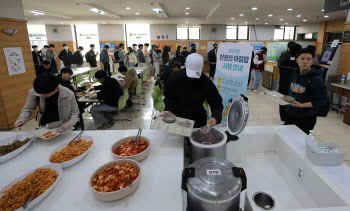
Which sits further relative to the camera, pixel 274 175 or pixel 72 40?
pixel 72 40

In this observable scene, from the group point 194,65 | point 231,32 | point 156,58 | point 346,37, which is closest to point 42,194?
point 194,65

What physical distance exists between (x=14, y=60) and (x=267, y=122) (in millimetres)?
5759

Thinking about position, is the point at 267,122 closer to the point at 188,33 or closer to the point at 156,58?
the point at 156,58

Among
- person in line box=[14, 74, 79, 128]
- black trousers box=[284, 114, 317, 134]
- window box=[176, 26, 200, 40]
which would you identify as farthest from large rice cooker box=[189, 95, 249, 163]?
window box=[176, 26, 200, 40]

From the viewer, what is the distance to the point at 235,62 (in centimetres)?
267

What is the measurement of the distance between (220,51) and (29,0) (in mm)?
6716

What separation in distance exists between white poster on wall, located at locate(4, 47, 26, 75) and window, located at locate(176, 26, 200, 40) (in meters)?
9.52

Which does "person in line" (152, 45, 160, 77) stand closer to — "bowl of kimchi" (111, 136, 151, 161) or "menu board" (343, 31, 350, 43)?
"menu board" (343, 31, 350, 43)

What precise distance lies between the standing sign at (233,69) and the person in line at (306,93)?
554mm

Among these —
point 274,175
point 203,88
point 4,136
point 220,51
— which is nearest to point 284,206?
point 274,175

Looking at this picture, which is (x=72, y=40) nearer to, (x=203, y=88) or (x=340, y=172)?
(x=203, y=88)

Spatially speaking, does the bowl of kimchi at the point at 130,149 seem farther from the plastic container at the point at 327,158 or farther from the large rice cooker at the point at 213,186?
the plastic container at the point at 327,158

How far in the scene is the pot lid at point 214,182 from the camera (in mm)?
1008

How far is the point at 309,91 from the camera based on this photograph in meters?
2.08
